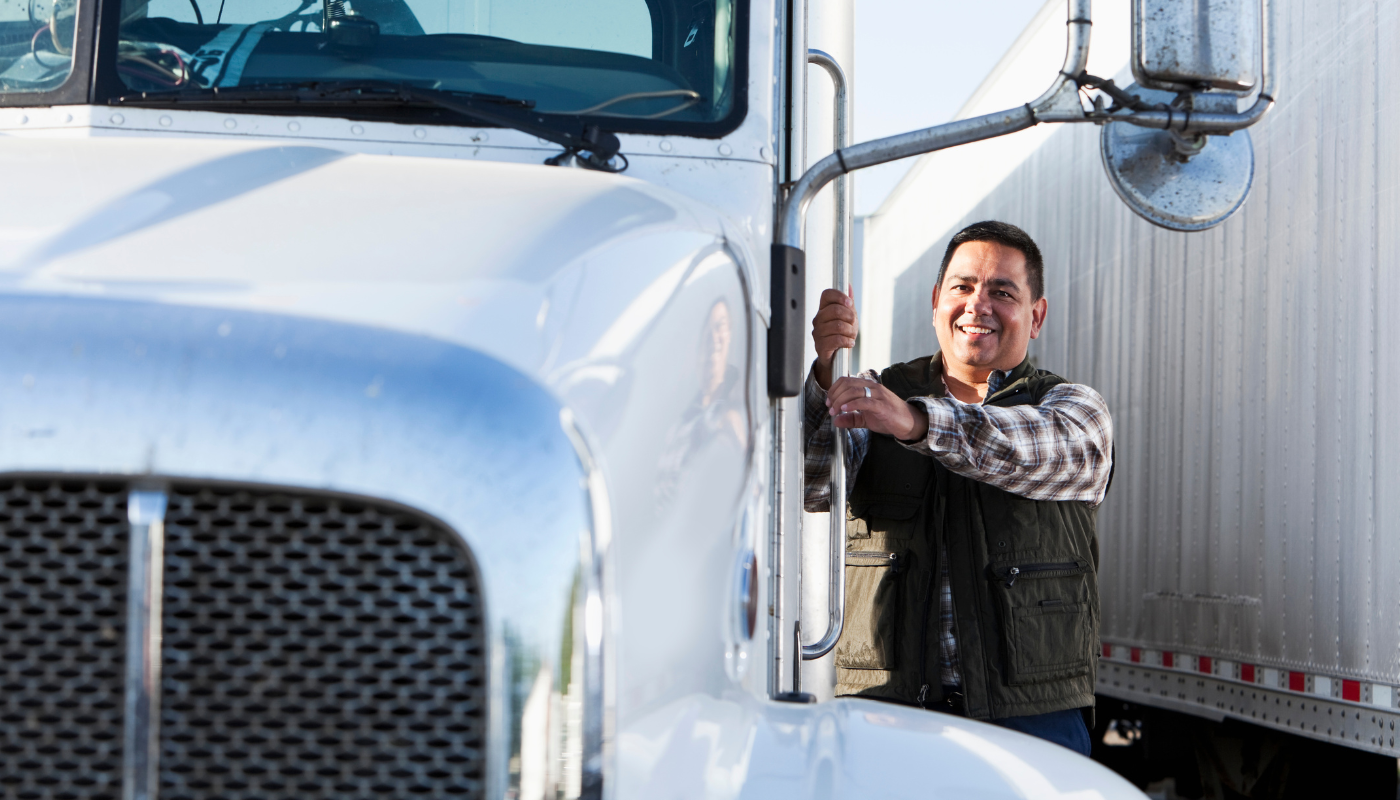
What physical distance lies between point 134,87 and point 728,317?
1.22m

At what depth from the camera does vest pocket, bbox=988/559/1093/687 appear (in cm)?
344

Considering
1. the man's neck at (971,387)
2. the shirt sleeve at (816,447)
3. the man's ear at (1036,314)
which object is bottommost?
the shirt sleeve at (816,447)

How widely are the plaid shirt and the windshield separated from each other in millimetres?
967

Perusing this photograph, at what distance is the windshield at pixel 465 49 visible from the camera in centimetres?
241

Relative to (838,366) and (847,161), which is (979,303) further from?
(847,161)

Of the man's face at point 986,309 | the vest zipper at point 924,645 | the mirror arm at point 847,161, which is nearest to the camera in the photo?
the mirror arm at point 847,161

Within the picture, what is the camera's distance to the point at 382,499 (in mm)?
1430

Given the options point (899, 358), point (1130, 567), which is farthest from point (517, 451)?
point (899, 358)

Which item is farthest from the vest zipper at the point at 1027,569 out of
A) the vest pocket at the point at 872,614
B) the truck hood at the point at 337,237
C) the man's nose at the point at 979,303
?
the truck hood at the point at 337,237

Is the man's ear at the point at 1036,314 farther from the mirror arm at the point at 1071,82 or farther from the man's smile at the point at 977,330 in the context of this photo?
the mirror arm at the point at 1071,82

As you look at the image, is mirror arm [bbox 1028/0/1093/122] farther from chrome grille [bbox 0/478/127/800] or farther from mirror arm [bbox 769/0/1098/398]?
chrome grille [bbox 0/478/127/800]

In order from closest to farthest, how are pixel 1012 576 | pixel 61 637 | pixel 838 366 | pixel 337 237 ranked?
1. pixel 61 637
2. pixel 337 237
3. pixel 838 366
4. pixel 1012 576

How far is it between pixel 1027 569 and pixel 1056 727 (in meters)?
0.46

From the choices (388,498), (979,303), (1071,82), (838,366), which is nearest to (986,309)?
(979,303)
